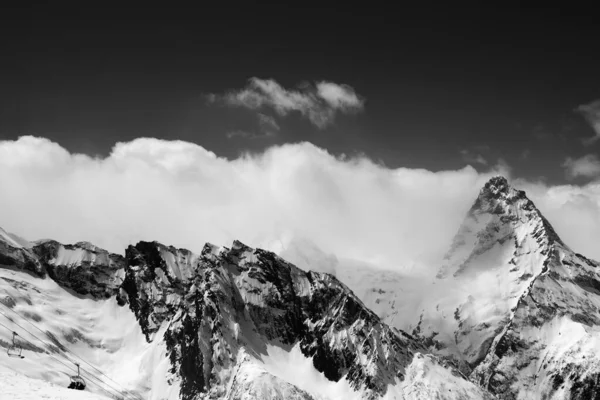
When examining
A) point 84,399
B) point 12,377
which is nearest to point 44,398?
point 84,399

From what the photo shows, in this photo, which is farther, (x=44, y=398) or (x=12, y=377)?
(x=12, y=377)

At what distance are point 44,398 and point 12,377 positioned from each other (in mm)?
16360

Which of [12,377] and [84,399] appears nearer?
[84,399]

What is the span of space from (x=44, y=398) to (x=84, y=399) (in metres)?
4.27

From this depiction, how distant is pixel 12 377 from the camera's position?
7956 centimetres

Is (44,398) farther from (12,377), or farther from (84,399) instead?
(12,377)

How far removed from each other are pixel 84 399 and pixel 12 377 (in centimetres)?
1823

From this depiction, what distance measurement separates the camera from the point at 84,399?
67.9m

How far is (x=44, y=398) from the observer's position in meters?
66.6
